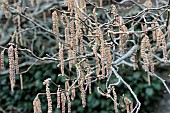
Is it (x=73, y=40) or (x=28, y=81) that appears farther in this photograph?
(x=28, y=81)

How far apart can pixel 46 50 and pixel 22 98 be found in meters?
0.56

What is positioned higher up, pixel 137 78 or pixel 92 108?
pixel 137 78

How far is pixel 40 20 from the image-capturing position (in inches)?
152

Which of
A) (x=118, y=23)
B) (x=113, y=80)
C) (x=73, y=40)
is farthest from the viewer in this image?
(x=113, y=80)

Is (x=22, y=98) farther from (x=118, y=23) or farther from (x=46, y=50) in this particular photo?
(x=118, y=23)

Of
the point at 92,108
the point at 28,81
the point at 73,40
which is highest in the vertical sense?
the point at 73,40

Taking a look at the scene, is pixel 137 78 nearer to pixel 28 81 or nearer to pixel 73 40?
pixel 28 81

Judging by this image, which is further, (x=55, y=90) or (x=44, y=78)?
(x=44, y=78)

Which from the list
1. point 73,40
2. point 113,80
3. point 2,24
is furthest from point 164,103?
point 73,40

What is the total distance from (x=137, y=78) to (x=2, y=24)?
5.09ft

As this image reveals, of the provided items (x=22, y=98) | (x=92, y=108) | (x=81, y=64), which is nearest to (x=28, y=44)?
(x=22, y=98)

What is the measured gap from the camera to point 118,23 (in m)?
1.50

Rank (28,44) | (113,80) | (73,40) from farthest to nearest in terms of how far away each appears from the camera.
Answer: (28,44) < (113,80) < (73,40)

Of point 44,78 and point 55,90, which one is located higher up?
point 44,78
